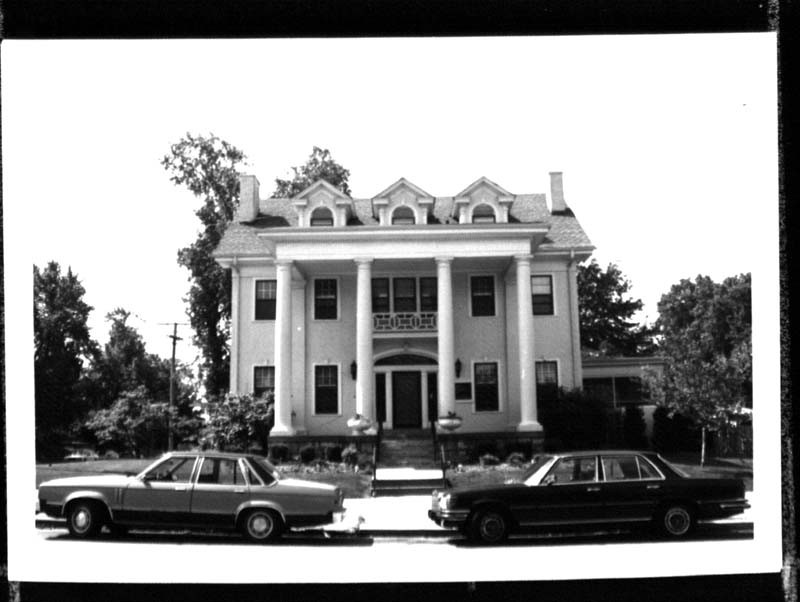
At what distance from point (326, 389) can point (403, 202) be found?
6479mm

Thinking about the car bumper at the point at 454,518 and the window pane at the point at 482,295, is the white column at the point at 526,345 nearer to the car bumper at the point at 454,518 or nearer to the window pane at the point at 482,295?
the window pane at the point at 482,295

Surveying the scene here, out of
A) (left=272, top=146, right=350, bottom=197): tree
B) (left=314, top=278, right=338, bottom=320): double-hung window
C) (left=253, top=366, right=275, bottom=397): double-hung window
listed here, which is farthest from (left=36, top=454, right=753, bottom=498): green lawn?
(left=272, top=146, right=350, bottom=197): tree

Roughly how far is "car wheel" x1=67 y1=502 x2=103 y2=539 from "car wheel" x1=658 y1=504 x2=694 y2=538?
8743 mm

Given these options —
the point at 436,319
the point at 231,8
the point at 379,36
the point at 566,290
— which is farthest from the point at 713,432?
the point at 231,8

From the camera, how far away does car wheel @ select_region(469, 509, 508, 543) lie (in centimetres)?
1209

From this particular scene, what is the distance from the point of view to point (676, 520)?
1219 cm

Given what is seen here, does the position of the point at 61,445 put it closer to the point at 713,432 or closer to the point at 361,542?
the point at 361,542

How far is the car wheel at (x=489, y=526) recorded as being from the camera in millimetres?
12086

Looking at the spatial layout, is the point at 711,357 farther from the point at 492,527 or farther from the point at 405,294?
the point at 492,527

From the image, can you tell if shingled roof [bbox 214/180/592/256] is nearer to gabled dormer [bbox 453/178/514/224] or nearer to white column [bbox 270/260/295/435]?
gabled dormer [bbox 453/178/514/224]

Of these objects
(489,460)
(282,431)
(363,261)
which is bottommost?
(489,460)

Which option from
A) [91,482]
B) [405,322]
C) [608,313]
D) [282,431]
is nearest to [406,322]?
[405,322]

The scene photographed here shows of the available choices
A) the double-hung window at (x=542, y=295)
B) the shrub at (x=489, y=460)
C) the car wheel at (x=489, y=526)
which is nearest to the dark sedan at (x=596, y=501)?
the car wheel at (x=489, y=526)

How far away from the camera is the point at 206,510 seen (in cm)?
1224
